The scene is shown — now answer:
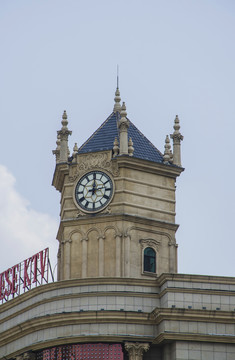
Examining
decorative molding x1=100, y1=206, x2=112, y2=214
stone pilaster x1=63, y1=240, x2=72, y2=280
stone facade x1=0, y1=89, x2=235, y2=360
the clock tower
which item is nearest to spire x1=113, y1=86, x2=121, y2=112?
stone facade x1=0, y1=89, x2=235, y2=360

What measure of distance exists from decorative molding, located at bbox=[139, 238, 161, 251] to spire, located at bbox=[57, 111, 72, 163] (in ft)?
29.6

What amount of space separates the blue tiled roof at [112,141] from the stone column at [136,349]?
19.1 meters

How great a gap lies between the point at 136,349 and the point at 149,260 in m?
13.3

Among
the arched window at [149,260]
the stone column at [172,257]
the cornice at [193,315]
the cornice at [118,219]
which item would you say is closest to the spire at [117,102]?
the cornice at [118,219]

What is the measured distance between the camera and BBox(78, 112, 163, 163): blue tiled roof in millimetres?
94125

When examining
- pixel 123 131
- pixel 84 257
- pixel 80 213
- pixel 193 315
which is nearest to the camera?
pixel 193 315

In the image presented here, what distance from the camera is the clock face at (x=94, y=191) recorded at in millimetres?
91625

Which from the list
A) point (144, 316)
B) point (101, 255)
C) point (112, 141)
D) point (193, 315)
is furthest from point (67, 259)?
point (193, 315)

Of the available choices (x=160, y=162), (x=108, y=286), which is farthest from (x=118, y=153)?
(x=108, y=286)

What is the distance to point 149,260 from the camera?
298 ft

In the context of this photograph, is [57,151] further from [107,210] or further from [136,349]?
[136,349]

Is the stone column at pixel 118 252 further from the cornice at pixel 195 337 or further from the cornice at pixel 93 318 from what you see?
the cornice at pixel 195 337

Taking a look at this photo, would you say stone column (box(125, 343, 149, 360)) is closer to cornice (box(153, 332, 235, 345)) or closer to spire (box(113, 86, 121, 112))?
cornice (box(153, 332, 235, 345))

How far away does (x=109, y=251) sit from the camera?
90500 mm
